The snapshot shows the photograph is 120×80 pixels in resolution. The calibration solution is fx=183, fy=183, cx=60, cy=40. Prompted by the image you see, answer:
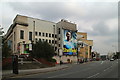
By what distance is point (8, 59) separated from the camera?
37.0m

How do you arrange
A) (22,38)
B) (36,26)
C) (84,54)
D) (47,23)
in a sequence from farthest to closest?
1. (84,54)
2. (47,23)
3. (36,26)
4. (22,38)

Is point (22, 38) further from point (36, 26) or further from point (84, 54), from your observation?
point (84, 54)

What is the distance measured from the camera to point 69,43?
83188 mm

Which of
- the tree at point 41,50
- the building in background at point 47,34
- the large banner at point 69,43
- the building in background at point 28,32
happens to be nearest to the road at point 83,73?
the tree at point 41,50

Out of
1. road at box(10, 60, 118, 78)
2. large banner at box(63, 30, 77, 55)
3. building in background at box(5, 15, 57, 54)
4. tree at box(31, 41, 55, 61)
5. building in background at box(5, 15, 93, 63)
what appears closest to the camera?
road at box(10, 60, 118, 78)

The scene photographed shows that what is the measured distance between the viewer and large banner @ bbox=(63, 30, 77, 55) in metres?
80.7

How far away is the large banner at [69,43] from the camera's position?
8074 cm

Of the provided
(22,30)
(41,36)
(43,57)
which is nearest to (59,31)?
(41,36)

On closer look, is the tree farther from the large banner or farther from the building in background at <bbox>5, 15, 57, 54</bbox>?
the large banner

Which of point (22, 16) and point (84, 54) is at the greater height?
point (22, 16)

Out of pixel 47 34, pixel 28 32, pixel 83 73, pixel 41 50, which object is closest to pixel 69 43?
pixel 47 34

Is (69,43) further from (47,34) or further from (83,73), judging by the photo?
(83,73)

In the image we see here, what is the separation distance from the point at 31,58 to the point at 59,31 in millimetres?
34605

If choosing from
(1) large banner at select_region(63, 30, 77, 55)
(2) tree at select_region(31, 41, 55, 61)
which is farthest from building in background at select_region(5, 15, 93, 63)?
(2) tree at select_region(31, 41, 55, 61)
